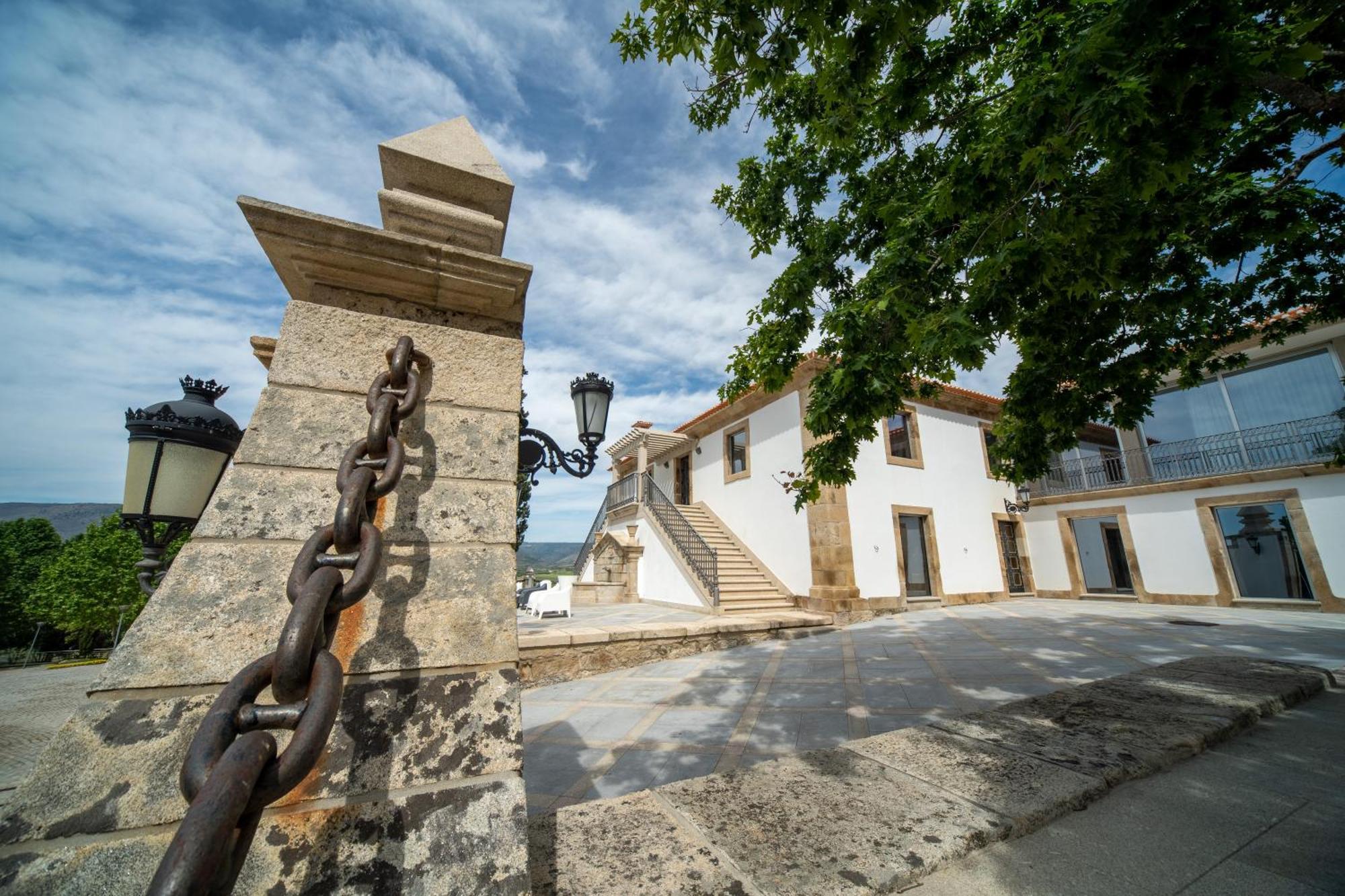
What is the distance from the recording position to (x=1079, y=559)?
1345 centimetres

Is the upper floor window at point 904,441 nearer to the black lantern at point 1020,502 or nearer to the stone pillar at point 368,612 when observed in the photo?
the black lantern at point 1020,502

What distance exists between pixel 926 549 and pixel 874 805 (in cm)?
1153

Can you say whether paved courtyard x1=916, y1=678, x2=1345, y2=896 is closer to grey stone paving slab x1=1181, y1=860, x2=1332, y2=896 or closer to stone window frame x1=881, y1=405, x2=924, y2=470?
grey stone paving slab x1=1181, y1=860, x2=1332, y2=896

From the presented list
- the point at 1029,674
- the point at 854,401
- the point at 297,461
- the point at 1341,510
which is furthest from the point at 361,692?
the point at 1341,510

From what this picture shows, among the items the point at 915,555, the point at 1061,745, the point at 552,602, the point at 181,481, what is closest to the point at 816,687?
the point at 1061,745

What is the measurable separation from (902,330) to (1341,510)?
1316 cm

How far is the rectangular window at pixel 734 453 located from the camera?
13461 millimetres

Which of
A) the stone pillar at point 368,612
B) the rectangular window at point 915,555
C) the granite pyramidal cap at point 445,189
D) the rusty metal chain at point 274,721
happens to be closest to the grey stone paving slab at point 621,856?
the stone pillar at point 368,612

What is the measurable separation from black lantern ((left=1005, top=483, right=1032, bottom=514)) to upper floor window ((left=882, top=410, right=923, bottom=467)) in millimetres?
3837

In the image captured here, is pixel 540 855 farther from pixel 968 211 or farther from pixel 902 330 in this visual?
pixel 968 211

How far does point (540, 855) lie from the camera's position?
1.21m

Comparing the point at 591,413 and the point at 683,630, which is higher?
the point at 591,413

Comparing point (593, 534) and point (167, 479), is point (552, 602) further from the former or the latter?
point (167, 479)

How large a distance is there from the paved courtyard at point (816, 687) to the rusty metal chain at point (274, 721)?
2651mm
